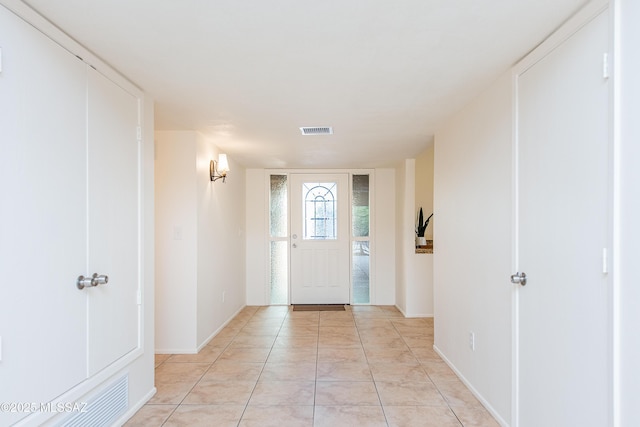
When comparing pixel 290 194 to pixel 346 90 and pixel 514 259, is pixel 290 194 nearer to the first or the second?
pixel 346 90

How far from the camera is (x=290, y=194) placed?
18.6 ft

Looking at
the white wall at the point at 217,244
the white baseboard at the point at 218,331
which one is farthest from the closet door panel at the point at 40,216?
the white baseboard at the point at 218,331

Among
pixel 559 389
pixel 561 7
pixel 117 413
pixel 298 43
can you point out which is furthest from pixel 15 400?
pixel 561 7

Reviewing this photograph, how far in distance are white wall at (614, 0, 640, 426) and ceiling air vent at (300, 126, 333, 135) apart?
228 centimetres

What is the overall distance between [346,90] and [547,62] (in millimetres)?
1112

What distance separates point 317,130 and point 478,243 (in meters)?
1.73

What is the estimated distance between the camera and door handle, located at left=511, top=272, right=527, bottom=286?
1900mm

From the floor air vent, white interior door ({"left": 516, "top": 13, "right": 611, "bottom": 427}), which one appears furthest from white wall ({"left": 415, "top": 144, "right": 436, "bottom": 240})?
the floor air vent

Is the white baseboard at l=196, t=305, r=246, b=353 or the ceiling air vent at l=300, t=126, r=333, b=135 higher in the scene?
the ceiling air vent at l=300, t=126, r=333, b=135

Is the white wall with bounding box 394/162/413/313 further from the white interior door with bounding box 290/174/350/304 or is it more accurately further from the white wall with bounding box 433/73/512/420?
the white wall with bounding box 433/73/512/420

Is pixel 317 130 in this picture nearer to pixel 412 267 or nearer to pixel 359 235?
pixel 412 267

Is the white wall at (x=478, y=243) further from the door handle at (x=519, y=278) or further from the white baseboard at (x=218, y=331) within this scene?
the white baseboard at (x=218, y=331)

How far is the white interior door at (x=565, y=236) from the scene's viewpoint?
139 centimetres

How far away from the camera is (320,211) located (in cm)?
570
